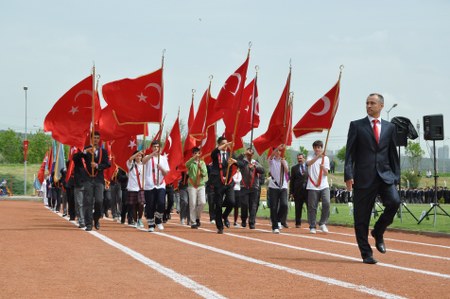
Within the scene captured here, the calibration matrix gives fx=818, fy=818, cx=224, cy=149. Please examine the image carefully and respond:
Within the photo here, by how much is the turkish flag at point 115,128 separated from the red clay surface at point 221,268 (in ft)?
17.1

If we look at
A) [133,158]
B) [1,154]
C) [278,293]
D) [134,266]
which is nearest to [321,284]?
[278,293]

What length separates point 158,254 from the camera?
1152cm

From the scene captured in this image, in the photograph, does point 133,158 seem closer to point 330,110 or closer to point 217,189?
point 217,189

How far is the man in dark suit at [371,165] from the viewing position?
10.6m

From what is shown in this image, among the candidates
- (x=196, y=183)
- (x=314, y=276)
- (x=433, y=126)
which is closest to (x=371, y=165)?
(x=314, y=276)

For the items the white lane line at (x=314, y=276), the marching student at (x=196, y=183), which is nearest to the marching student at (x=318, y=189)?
the marching student at (x=196, y=183)

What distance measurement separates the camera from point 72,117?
19.5 metres

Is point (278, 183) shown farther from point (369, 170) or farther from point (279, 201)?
point (369, 170)

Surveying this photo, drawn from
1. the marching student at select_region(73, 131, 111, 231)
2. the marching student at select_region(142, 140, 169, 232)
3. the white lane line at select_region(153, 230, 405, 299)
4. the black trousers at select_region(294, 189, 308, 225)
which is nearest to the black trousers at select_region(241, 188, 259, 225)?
the black trousers at select_region(294, 189, 308, 225)

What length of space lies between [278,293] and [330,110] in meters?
12.4

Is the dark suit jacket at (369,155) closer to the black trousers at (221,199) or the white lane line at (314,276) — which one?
the white lane line at (314,276)

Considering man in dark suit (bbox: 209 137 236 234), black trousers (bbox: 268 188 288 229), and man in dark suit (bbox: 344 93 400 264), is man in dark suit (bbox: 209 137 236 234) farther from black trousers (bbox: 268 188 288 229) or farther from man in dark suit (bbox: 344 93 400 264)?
man in dark suit (bbox: 344 93 400 264)

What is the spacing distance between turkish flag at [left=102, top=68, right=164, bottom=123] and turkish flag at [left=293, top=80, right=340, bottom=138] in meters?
3.54

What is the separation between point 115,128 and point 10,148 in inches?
5321
